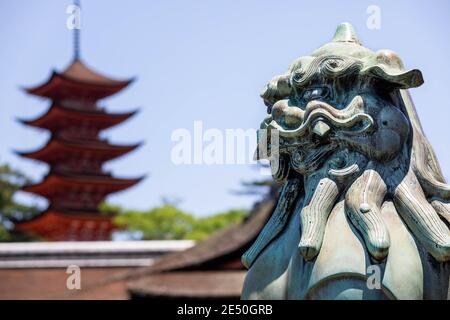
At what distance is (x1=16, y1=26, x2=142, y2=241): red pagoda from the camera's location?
30.4 metres

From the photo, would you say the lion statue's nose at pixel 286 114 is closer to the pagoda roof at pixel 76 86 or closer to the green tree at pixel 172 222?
the green tree at pixel 172 222

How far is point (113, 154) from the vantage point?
33.2 meters

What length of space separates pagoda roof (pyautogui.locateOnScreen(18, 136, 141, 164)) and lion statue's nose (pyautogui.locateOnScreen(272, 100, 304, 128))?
1139 inches

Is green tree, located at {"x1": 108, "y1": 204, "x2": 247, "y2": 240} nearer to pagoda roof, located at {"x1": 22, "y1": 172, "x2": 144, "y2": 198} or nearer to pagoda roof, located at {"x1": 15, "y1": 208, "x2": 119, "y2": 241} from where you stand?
pagoda roof, located at {"x1": 22, "y1": 172, "x2": 144, "y2": 198}

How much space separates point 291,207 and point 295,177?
12 centimetres

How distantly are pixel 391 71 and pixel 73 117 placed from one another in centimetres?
3004

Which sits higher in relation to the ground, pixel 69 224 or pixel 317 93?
pixel 317 93

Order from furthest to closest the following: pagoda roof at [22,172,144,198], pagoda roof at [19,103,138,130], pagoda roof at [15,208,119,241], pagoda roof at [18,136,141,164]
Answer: pagoda roof at [19,103,138,130], pagoda roof at [18,136,141,164], pagoda roof at [22,172,144,198], pagoda roof at [15,208,119,241]

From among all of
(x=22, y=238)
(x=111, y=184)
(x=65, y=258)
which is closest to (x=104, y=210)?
(x=111, y=184)

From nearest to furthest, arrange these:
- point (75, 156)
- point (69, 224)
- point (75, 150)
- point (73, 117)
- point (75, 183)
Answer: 1. point (69, 224)
2. point (75, 183)
3. point (75, 150)
4. point (75, 156)
5. point (73, 117)

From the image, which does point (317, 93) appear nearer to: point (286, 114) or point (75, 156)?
point (286, 114)

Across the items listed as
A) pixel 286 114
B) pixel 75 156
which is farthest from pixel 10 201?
pixel 286 114

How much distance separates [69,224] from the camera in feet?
99.9

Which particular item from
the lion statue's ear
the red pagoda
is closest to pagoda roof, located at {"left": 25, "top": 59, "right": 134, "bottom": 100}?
the red pagoda
